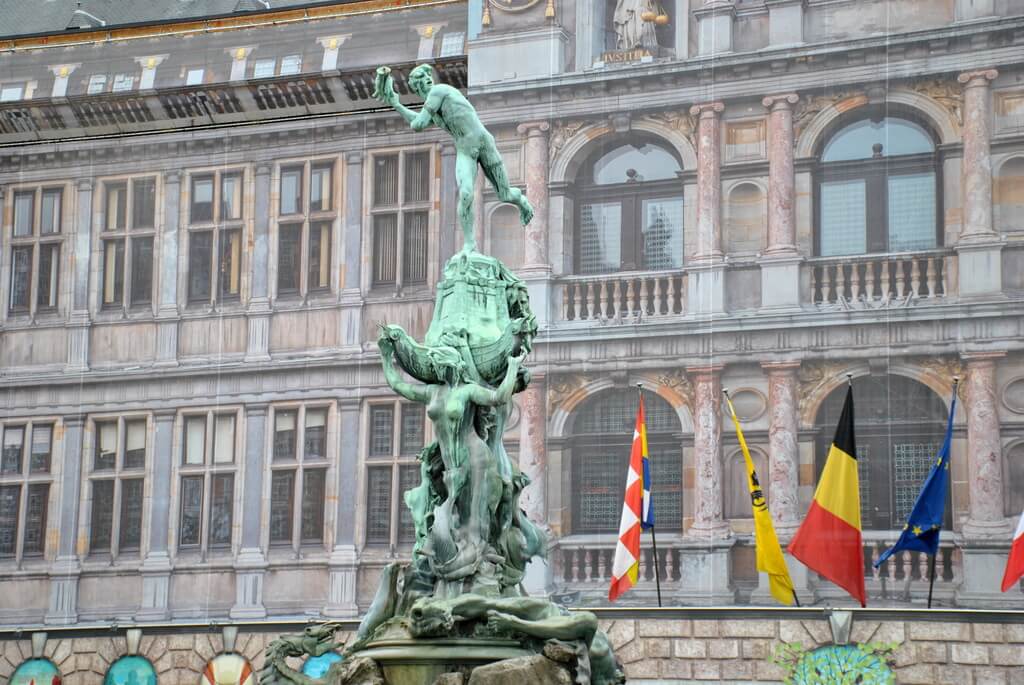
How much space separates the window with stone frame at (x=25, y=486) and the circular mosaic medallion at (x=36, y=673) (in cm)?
239

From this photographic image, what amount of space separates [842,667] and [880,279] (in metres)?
5.63

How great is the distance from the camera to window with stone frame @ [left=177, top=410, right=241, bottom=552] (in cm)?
2980

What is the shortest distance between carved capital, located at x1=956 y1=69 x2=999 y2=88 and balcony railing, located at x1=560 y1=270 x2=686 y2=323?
489cm

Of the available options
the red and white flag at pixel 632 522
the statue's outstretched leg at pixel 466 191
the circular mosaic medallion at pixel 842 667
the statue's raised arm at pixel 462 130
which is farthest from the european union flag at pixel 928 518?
the statue's outstretched leg at pixel 466 191

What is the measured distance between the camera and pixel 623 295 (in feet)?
92.1

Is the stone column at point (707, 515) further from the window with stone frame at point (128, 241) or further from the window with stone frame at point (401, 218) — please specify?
the window with stone frame at point (128, 241)

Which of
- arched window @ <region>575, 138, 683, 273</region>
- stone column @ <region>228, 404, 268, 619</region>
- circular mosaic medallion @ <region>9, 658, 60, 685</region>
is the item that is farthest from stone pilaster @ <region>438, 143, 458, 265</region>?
circular mosaic medallion @ <region>9, 658, 60, 685</region>

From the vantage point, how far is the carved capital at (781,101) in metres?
27.3

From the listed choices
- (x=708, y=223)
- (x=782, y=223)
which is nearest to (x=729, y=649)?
(x=782, y=223)

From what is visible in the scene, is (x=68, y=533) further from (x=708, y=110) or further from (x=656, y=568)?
(x=708, y=110)

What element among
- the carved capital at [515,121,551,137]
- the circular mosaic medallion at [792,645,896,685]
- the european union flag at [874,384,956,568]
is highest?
the carved capital at [515,121,551,137]

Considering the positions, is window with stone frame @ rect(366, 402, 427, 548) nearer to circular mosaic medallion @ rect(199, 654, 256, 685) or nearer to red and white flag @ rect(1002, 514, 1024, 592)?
circular mosaic medallion @ rect(199, 654, 256, 685)

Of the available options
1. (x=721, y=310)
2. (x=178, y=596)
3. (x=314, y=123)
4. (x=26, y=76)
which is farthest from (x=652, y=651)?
(x=26, y=76)

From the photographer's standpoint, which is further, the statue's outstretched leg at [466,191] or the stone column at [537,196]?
the stone column at [537,196]
